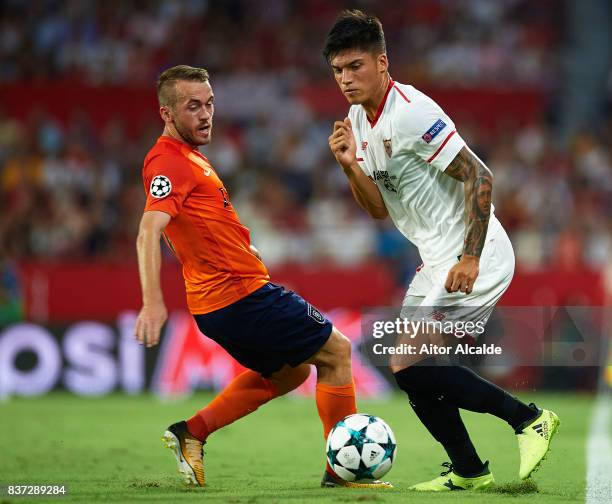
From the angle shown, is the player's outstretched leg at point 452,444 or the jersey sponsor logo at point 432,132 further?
the player's outstretched leg at point 452,444

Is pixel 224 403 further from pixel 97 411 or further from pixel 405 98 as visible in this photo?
pixel 97 411

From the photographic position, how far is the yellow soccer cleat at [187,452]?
21.5 feet

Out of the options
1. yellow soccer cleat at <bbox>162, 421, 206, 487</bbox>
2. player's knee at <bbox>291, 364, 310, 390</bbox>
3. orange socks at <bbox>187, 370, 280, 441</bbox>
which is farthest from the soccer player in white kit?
yellow soccer cleat at <bbox>162, 421, 206, 487</bbox>

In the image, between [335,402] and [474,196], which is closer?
[474,196]

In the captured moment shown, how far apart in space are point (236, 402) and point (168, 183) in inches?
59.2

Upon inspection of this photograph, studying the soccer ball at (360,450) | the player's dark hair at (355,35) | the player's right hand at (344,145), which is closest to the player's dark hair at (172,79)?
the player's dark hair at (355,35)

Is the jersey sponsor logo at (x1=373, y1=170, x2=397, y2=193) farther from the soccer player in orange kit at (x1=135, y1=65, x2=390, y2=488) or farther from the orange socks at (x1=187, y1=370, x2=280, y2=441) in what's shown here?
the orange socks at (x1=187, y1=370, x2=280, y2=441)

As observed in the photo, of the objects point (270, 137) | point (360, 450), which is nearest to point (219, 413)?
point (360, 450)

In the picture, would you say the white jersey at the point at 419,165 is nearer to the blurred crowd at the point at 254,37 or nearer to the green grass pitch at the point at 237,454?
the green grass pitch at the point at 237,454

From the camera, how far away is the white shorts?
620 centimetres

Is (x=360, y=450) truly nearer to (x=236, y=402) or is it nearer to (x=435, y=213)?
(x=236, y=402)

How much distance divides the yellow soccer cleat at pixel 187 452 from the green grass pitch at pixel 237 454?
4.3 inches

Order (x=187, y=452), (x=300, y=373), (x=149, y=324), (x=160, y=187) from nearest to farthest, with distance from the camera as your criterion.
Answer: (x=149, y=324) < (x=160, y=187) < (x=187, y=452) < (x=300, y=373)

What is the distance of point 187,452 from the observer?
21.6 ft
